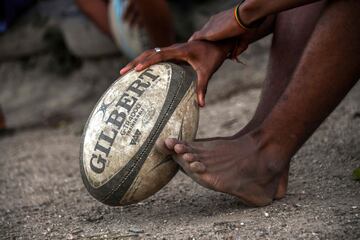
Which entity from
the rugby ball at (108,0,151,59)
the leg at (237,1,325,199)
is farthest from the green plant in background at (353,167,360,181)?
the rugby ball at (108,0,151,59)

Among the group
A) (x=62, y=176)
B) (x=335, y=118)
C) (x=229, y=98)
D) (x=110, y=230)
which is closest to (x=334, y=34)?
(x=110, y=230)

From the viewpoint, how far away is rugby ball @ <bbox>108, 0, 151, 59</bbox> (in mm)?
5102

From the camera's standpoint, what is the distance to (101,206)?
3.06m

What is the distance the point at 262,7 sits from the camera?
2592 mm

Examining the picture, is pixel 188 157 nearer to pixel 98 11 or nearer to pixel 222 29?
pixel 222 29

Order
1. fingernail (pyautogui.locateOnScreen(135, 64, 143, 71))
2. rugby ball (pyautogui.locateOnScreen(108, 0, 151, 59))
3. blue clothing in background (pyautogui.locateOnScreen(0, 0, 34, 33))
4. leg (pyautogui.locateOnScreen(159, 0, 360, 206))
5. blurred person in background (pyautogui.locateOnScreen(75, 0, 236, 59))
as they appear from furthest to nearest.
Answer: blue clothing in background (pyautogui.locateOnScreen(0, 0, 34, 33)) < rugby ball (pyautogui.locateOnScreen(108, 0, 151, 59)) < blurred person in background (pyautogui.locateOnScreen(75, 0, 236, 59)) < fingernail (pyautogui.locateOnScreen(135, 64, 143, 71)) < leg (pyautogui.locateOnScreen(159, 0, 360, 206))

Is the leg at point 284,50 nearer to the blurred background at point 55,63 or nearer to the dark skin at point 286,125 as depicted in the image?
the dark skin at point 286,125

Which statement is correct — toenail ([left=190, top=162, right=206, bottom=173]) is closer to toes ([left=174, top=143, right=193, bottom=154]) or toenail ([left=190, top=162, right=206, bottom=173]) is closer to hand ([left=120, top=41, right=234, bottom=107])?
toes ([left=174, top=143, right=193, bottom=154])

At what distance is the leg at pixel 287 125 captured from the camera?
98.2 inches

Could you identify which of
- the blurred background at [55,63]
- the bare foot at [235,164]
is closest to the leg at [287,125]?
the bare foot at [235,164]

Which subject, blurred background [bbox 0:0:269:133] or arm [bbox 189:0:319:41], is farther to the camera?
blurred background [bbox 0:0:269:133]

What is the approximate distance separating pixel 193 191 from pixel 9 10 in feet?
11.1

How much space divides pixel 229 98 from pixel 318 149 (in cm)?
142

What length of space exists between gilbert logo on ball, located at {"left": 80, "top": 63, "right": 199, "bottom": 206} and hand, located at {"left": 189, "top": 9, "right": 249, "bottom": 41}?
211mm
